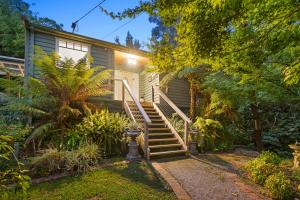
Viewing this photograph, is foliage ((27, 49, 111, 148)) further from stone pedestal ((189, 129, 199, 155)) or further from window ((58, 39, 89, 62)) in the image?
stone pedestal ((189, 129, 199, 155))

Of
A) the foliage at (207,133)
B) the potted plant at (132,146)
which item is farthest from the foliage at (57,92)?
the foliage at (207,133)

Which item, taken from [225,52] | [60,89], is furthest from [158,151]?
[225,52]

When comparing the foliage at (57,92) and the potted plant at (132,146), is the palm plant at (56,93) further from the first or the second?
the potted plant at (132,146)

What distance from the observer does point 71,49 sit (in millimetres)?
8219

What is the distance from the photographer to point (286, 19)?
8.33ft

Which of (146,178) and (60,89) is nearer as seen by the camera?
(146,178)

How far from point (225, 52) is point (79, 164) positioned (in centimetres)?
363

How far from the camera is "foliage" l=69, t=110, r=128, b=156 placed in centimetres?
561

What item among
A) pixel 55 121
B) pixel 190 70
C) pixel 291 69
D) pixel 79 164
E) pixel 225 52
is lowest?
pixel 79 164

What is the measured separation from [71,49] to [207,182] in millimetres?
7056

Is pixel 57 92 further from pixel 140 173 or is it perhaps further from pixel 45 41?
pixel 140 173

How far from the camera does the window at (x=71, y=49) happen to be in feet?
26.1

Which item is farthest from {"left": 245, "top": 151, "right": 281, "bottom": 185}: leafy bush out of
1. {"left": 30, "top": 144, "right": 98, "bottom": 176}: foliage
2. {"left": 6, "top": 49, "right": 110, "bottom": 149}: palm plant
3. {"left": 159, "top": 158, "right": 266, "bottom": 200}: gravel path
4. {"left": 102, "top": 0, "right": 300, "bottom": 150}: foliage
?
{"left": 6, "top": 49, "right": 110, "bottom": 149}: palm plant

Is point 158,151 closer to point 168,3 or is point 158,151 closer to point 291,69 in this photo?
point 291,69
